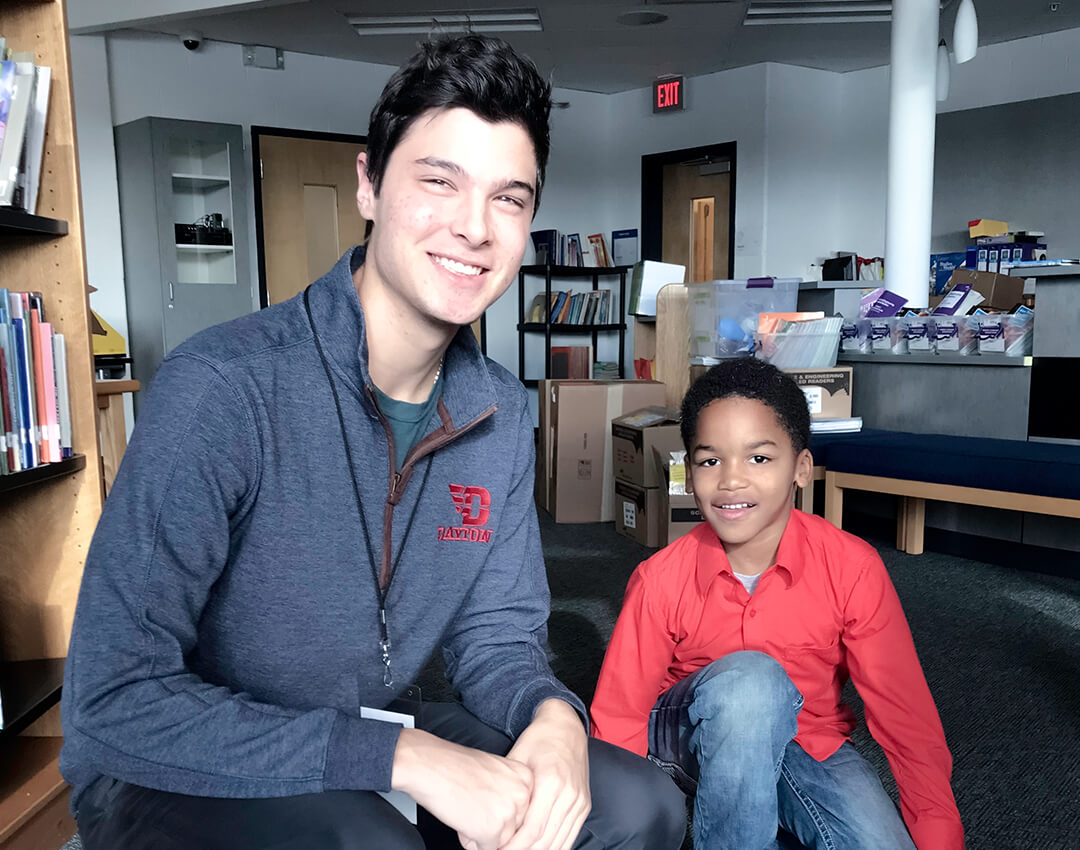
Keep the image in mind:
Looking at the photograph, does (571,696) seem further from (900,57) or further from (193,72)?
(193,72)

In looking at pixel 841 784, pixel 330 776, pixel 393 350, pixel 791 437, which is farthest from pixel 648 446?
pixel 330 776

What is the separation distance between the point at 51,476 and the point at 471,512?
2.97 feet

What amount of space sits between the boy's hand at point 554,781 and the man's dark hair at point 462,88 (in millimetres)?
604

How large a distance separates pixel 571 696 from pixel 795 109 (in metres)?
6.20

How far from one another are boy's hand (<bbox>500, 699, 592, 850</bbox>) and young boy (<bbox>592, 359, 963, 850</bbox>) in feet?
1.07

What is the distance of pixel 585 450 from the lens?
12.6 feet

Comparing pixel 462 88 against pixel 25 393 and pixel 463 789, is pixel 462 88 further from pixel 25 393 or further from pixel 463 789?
pixel 25 393

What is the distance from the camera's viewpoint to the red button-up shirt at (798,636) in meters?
1.15

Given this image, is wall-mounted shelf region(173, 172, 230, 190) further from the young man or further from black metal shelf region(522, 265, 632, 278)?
the young man

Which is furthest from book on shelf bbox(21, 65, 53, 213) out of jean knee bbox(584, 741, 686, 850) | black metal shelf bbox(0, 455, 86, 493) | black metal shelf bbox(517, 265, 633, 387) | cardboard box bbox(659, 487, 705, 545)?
black metal shelf bbox(517, 265, 633, 387)

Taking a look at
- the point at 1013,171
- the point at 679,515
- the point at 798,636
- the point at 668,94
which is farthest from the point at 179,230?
the point at 1013,171

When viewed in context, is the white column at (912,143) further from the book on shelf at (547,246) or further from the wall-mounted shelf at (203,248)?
the wall-mounted shelf at (203,248)

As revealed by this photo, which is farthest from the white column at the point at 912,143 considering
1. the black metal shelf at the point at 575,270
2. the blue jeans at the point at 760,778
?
the blue jeans at the point at 760,778

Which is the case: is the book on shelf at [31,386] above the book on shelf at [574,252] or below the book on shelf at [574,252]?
below
